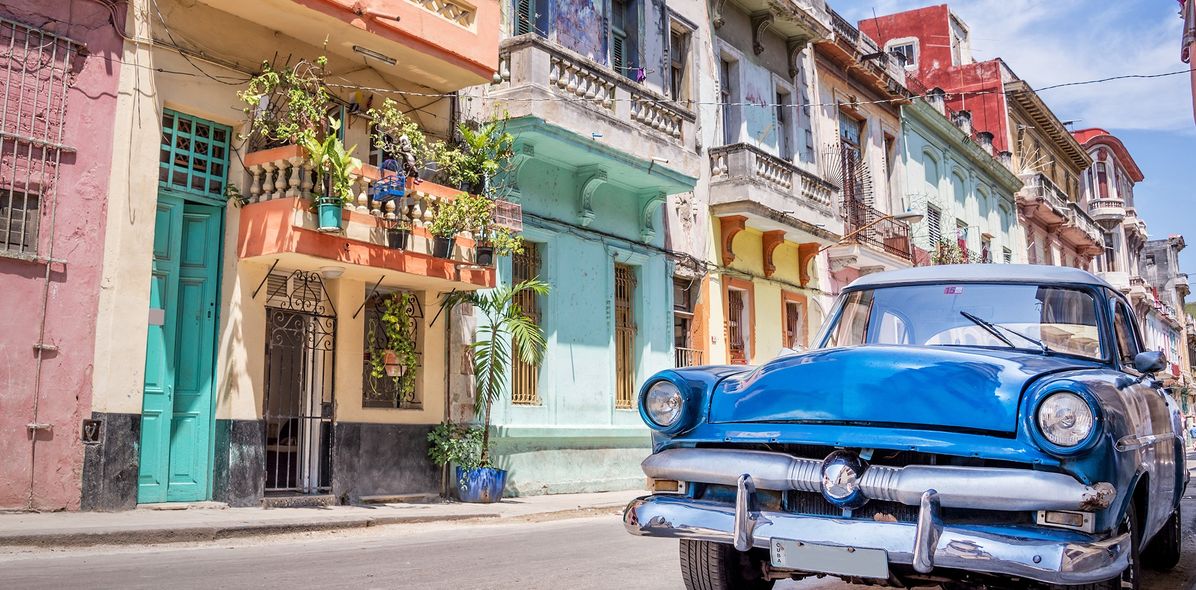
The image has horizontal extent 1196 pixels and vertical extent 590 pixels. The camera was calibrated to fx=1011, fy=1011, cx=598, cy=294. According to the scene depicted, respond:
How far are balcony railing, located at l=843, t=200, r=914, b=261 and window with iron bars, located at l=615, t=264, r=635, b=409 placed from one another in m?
6.71

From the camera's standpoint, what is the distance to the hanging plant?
12.1 meters

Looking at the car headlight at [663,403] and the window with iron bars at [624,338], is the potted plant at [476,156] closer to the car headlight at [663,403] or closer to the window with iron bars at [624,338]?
the window with iron bars at [624,338]

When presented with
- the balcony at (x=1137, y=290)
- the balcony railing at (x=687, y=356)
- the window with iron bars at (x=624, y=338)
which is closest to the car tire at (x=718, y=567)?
the window with iron bars at (x=624, y=338)

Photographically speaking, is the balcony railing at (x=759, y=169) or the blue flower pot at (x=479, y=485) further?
the balcony railing at (x=759, y=169)

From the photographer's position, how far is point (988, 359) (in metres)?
3.91

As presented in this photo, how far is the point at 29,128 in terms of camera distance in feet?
30.6

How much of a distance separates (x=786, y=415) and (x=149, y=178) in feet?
27.0

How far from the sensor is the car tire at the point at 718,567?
4504 mm

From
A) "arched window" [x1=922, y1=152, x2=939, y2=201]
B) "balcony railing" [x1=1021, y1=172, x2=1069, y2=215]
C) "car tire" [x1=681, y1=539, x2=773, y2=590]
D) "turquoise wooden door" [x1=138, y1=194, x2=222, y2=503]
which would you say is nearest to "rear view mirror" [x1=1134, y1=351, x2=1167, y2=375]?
"car tire" [x1=681, y1=539, x2=773, y2=590]

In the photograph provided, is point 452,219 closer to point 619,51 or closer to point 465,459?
point 465,459

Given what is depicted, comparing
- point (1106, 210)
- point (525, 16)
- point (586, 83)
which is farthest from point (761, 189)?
point (1106, 210)

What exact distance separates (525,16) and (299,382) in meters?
6.34

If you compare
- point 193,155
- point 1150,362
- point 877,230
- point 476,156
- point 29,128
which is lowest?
point 1150,362

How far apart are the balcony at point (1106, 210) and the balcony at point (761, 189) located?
32634 millimetres
